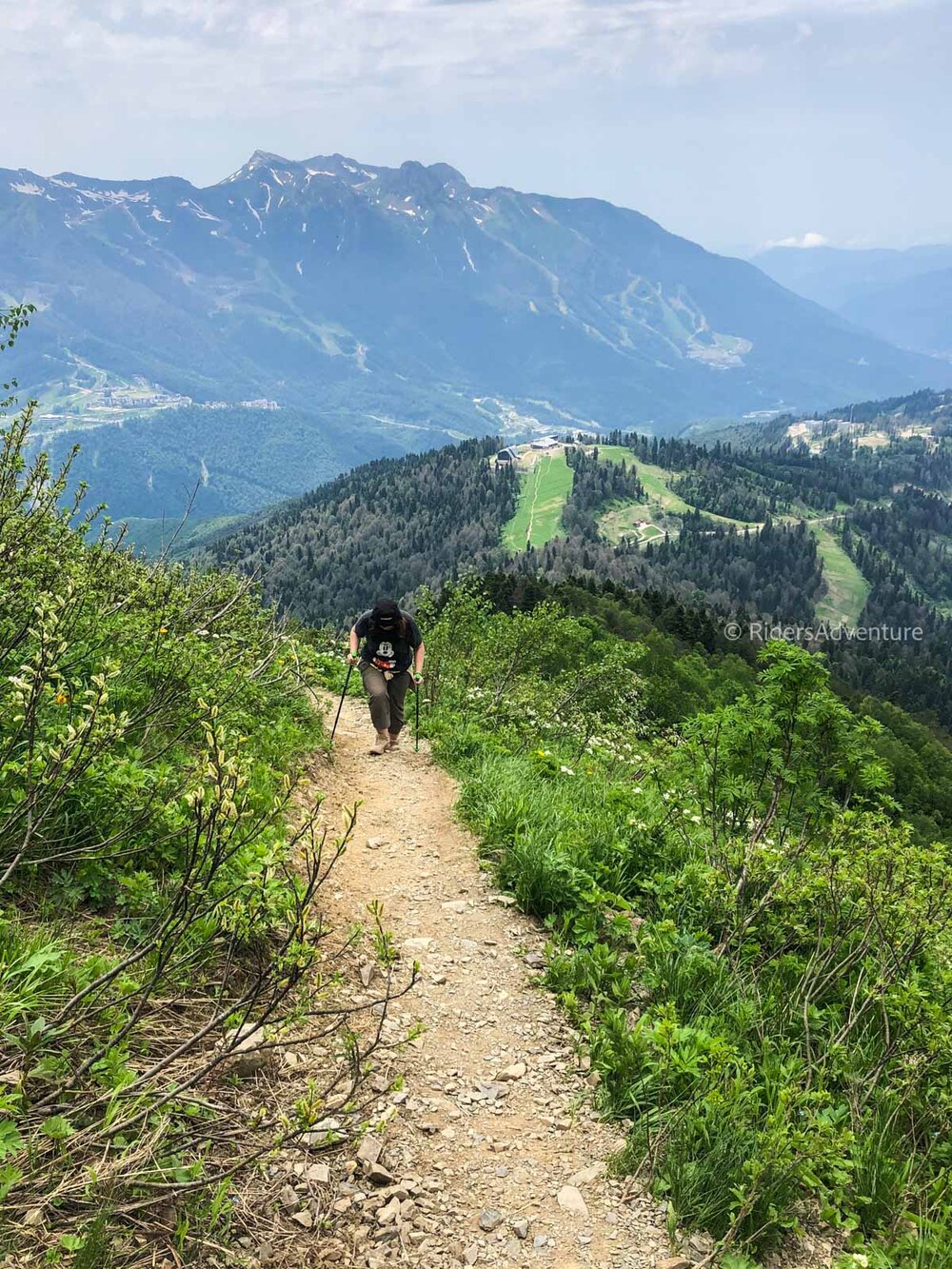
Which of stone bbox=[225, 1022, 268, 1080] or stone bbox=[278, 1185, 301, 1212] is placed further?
stone bbox=[225, 1022, 268, 1080]

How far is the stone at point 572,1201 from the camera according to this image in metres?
4.46

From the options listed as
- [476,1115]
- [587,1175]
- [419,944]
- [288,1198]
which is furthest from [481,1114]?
[419,944]

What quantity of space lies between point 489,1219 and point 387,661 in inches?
392

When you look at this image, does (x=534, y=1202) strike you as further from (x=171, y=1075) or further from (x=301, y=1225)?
(x=171, y=1075)

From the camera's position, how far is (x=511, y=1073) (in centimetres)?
554

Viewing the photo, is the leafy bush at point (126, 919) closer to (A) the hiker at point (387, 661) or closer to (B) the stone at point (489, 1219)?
(B) the stone at point (489, 1219)

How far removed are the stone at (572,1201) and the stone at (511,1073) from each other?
94 cm

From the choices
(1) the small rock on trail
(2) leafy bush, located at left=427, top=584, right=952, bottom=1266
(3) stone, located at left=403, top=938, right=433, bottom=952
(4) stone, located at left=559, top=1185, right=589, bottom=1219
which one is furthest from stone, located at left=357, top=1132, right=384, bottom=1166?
(3) stone, located at left=403, top=938, right=433, bottom=952

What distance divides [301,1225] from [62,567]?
190 inches

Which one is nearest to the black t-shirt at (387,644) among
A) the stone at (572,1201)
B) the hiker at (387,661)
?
the hiker at (387,661)

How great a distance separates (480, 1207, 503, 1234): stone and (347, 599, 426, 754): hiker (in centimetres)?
930

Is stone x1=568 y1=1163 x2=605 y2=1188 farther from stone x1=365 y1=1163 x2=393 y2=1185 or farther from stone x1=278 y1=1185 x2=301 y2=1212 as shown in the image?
stone x1=278 y1=1185 x2=301 y2=1212

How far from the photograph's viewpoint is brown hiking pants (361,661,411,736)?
13500mm

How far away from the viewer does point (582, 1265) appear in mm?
4109
